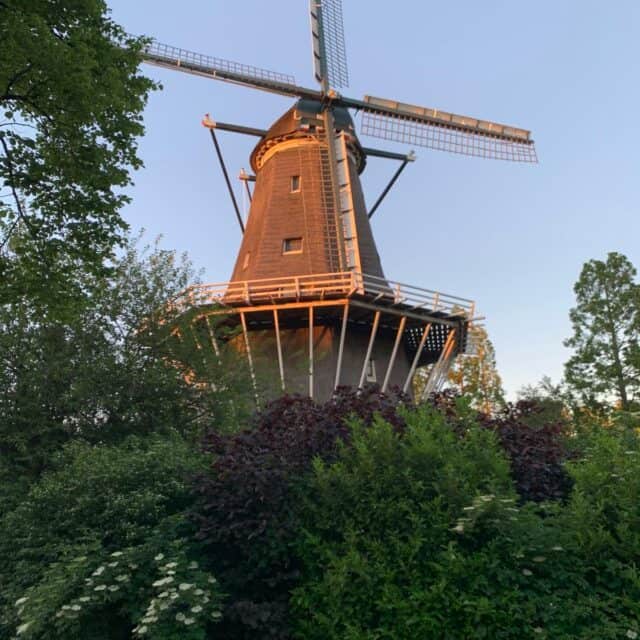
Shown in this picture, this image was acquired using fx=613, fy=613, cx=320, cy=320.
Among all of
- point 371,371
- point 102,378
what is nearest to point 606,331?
point 371,371

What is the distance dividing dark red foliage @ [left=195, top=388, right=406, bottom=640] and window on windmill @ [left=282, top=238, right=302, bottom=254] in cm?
1374

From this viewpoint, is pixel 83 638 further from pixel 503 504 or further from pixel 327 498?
pixel 503 504

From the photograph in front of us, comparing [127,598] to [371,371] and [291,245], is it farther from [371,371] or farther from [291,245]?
[291,245]

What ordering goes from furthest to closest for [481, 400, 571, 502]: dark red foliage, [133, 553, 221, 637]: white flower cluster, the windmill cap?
1. the windmill cap
2. [481, 400, 571, 502]: dark red foliage
3. [133, 553, 221, 637]: white flower cluster

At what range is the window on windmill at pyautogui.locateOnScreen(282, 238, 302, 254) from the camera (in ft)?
67.5

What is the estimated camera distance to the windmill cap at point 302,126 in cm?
2266

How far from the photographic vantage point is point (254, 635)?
19.7 ft

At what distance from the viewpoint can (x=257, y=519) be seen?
20.4 feet

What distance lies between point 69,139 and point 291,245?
12.2 m

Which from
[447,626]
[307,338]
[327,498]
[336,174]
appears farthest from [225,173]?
[447,626]

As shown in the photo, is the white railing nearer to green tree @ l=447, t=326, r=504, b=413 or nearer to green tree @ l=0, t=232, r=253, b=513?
green tree @ l=0, t=232, r=253, b=513

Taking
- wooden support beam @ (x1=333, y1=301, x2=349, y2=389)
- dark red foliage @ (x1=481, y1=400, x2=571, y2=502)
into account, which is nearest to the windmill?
wooden support beam @ (x1=333, y1=301, x2=349, y2=389)

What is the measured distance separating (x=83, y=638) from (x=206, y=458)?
2556 mm

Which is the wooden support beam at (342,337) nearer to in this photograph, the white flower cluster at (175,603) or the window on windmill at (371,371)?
the window on windmill at (371,371)
